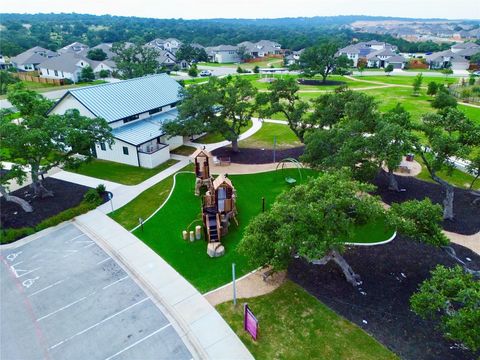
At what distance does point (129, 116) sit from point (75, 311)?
81.3ft

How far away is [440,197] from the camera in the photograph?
2767 centimetres

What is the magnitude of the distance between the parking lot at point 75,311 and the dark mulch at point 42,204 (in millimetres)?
3194

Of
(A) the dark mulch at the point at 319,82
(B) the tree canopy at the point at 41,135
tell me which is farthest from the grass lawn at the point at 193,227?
(A) the dark mulch at the point at 319,82

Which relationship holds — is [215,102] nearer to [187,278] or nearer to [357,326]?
[187,278]

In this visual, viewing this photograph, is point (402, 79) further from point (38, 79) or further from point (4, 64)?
point (4, 64)

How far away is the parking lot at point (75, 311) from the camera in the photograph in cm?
1537

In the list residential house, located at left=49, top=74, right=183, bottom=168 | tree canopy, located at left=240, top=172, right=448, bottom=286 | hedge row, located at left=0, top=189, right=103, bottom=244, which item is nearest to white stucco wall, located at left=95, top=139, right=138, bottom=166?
residential house, located at left=49, top=74, right=183, bottom=168

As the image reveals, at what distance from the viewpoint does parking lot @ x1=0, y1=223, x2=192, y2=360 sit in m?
15.4

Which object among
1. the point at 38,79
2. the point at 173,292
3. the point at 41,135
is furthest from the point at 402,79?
the point at 38,79

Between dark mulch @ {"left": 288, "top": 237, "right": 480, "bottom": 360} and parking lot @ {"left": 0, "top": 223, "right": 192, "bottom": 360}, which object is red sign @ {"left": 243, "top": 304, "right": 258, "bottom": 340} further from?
dark mulch @ {"left": 288, "top": 237, "right": 480, "bottom": 360}

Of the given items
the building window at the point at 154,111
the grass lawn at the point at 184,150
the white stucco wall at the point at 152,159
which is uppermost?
the building window at the point at 154,111

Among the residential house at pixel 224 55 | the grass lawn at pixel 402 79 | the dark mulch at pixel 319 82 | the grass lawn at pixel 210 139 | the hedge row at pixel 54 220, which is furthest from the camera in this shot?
the residential house at pixel 224 55

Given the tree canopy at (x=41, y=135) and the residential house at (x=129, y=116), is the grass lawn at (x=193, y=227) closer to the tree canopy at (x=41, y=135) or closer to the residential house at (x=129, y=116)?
the residential house at (x=129, y=116)

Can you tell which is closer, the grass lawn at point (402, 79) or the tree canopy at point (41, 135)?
the tree canopy at point (41, 135)
